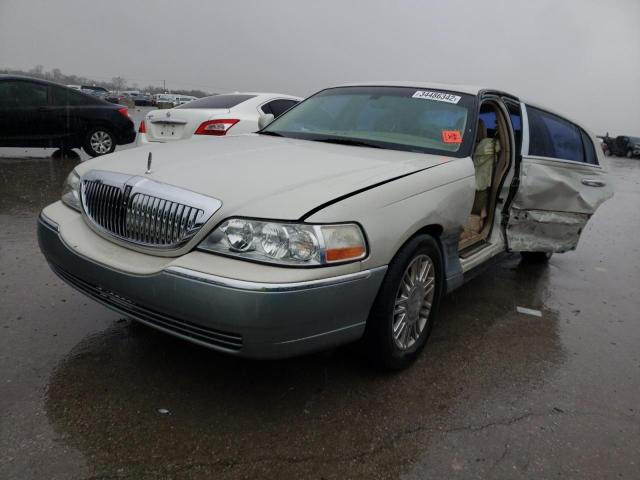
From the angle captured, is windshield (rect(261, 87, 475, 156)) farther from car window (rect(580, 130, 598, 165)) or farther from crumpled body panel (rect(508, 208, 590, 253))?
car window (rect(580, 130, 598, 165))

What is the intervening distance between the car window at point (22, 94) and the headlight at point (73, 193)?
23.8 ft

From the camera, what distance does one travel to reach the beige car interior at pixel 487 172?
4.12m

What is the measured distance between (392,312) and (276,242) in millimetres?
761

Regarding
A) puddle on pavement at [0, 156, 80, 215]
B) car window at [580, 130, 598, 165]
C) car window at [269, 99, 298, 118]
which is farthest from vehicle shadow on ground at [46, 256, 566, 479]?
car window at [269, 99, 298, 118]

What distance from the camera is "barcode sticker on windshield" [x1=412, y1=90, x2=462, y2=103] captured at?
3.65 meters

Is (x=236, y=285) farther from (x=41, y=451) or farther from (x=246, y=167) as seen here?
(x=41, y=451)

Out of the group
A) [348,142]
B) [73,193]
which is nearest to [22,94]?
[73,193]

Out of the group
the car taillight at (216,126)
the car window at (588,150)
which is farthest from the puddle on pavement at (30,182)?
the car window at (588,150)

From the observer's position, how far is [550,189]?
14.1 feet

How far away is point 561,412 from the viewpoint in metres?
2.68

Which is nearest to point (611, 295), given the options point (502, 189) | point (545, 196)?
point (545, 196)

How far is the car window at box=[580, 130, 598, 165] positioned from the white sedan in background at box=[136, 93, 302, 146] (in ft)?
11.9

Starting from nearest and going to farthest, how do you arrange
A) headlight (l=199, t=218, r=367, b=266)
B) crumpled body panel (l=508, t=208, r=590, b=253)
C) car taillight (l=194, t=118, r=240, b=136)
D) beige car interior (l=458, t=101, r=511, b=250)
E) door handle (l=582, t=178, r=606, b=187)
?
headlight (l=199, t=218, r=367, b=266) < beige car interior (l=458, t=101, r=511, b=250) < crumpled body panel (l=508, t=208, r=590, b=253) < door handle (l=582, t=178, r=606, b=187) < car taillight (l=194, t=118, r=240, b=136)

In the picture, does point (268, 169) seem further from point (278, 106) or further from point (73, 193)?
point (278, 106)
